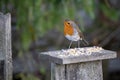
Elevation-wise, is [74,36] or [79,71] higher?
[74,36]

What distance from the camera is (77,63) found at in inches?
96.7

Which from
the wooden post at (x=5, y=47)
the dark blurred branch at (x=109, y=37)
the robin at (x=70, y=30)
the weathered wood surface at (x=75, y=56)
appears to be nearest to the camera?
the weathered wood surface at (x=75, y=56)

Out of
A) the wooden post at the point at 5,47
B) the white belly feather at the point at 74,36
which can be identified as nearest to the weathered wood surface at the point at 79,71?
the white belly feather at the point at 74,36

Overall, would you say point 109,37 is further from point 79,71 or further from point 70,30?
point 79,71

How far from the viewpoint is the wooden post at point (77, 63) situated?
2381 mm

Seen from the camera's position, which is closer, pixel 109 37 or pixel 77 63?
pixel 77 63

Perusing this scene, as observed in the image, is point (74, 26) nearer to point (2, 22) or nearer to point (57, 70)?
point (57, 70)

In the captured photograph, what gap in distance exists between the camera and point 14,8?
4.46 m

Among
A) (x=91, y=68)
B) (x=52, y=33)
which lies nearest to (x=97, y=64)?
(x=91, y=68)

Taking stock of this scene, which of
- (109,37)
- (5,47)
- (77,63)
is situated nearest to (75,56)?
(77,63)

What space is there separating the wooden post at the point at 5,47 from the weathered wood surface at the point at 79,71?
61cm

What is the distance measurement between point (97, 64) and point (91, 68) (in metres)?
0.05

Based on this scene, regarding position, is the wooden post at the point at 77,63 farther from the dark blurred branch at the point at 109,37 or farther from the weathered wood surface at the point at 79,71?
the dark blurred branch at the point at 109,37

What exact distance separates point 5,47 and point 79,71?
69cm
